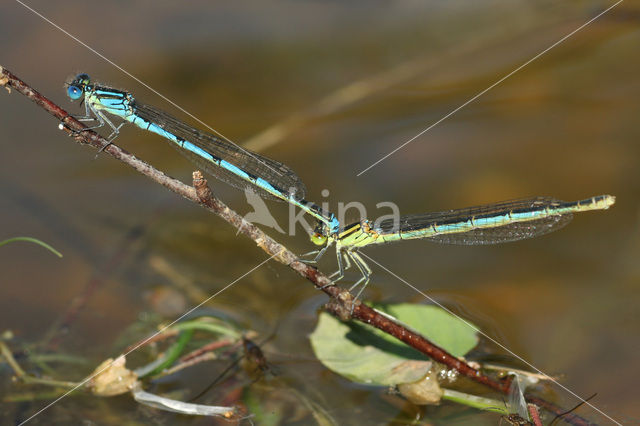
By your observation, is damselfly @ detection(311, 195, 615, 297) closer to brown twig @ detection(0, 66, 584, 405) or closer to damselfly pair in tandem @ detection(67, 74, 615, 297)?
damselfly pair in tandem @ detection(67, 74, 615, 297)

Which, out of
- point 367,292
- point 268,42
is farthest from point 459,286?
point 268,42

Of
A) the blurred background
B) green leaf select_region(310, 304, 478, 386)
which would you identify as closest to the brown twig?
green leaf select_region(310, 304, 478, 386)

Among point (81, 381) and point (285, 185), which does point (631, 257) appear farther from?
point (81, 381)

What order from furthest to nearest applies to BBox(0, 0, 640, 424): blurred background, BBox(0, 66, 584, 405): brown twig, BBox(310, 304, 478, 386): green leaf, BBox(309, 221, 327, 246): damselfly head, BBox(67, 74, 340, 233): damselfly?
BBox(67, 74, 340, 233): damselfly < BBox(309, 221, 327, 246): damselfly head < BBox(0, 0, 640, 424): blurred background < BBox(310, 304, 478, 386): green leaf < BBox(0, 66, 584, 405): brown twig

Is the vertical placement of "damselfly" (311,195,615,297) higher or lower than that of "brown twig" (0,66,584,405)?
higher

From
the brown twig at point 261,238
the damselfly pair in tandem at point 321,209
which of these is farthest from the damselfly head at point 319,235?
the brown twig at point 261,238

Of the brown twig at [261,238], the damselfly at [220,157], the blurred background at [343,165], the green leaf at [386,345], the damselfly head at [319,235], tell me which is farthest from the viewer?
the damselfly at [220,157]

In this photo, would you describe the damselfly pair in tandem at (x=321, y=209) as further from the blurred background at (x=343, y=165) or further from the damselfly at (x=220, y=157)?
the blurred background at (x=343, y=165)
